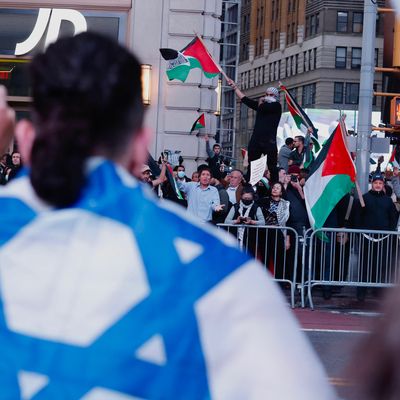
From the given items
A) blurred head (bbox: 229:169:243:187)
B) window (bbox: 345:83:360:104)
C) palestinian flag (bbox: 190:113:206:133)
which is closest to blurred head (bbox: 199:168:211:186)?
blurred head (bbox: 229:169:243:187)

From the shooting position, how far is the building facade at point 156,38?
24.4 m

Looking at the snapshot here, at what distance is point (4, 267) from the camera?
2.54 meters

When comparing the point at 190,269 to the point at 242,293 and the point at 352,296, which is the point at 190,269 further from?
the point at 352,296

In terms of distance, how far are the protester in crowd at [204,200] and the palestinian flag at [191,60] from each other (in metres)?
4.99

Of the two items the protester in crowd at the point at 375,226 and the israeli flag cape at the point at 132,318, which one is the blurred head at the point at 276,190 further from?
the israeli flag cape at the point at 132,318

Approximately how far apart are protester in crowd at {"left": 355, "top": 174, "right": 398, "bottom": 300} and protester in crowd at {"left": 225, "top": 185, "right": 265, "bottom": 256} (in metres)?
1.36

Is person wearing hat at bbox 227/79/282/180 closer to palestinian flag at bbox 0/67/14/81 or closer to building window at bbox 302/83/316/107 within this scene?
palestinian flag at bbox 0/67/14/81

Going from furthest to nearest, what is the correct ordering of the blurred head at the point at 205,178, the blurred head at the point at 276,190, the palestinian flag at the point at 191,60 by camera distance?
the palestinian flag at the point at 191,60 < the blurred head at the point at 205,178 < the blurred head at the point at 276,190

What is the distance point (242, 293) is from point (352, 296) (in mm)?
14667

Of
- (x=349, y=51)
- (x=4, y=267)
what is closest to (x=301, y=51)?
(x=349, y=51)

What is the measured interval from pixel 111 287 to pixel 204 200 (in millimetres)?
13806

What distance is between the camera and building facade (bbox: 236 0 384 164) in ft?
355

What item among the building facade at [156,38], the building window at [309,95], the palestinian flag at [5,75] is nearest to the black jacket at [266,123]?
the building facade at [156,38]

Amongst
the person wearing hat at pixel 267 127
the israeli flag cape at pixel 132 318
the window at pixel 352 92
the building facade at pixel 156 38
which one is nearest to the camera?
the israeli flag cape at pixel 132 318
